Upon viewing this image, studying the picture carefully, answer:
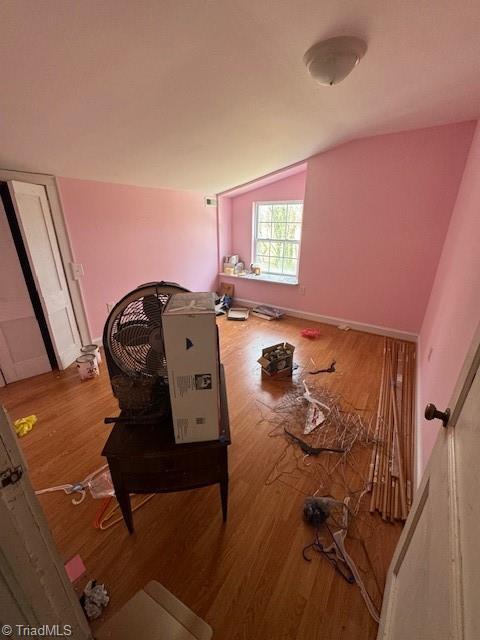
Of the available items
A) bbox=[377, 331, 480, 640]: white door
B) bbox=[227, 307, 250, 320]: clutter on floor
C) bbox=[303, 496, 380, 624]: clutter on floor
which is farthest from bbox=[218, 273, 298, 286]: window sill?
bbox=[377, 331, 480, 640]: white door

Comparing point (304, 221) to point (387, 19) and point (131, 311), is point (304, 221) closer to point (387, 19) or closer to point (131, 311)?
point (387, 19)

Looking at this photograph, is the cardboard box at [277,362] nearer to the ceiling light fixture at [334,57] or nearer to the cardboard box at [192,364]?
the cardboard box at [192,364]

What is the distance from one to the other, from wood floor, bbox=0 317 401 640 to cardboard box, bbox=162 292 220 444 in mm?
628

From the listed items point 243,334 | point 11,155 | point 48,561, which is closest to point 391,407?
point 243,334

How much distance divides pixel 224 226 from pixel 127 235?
6.46ft

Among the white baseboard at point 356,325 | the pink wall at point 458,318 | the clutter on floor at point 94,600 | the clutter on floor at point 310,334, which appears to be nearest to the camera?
the clutter on floor at point 94,600

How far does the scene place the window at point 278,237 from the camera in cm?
424

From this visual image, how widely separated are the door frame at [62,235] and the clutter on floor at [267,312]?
2423 mm

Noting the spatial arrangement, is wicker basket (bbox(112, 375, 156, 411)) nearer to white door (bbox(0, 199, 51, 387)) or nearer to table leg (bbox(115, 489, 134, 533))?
table leg (bbox(115, 489, 134, 533))

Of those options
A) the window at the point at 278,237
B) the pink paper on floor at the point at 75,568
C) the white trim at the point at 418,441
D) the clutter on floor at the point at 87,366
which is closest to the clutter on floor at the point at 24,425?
the clutter on floor at the point at 87,366

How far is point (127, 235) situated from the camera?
314 centimetres

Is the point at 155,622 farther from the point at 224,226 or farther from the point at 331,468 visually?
the point at 224,226

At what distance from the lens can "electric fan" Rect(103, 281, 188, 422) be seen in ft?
3.51

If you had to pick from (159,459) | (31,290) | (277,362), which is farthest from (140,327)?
(31,290)
